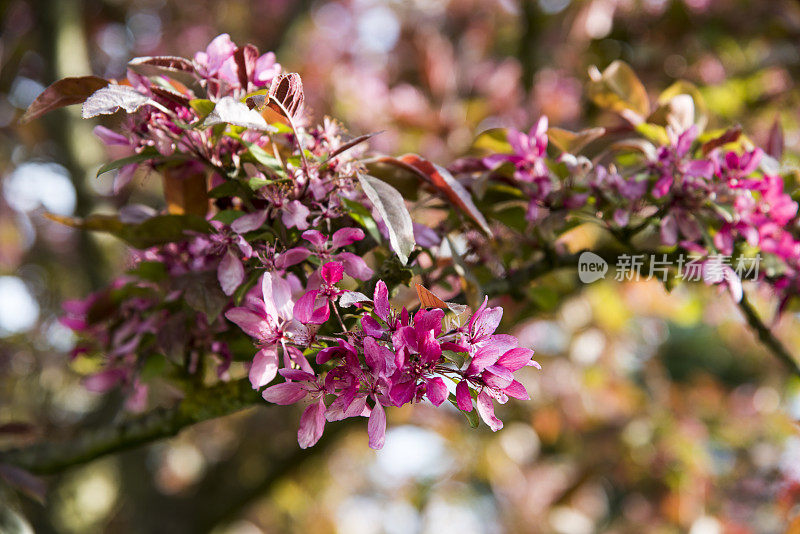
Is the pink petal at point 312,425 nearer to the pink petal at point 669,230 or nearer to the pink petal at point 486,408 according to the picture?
the pink petal at point 486,408

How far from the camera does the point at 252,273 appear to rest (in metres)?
0.67

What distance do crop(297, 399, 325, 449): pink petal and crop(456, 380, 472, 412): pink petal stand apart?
0.12 meters

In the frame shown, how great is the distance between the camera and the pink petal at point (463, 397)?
540mm

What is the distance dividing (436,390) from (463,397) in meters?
0.03

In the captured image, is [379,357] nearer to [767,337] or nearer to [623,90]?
[623,90]

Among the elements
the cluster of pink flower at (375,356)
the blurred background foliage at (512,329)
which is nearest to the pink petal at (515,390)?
the cluster of pink flower at (375,356)

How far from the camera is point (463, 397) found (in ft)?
1.78

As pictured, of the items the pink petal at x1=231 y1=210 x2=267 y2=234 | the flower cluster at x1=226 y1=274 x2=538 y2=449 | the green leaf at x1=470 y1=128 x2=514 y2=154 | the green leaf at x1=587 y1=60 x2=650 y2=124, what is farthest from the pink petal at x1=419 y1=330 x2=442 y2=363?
the green leaf at x1=587 y1=60 x2=650 y2=124

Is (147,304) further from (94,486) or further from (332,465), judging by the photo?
(332,465)

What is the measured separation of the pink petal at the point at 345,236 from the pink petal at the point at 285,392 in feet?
0.45

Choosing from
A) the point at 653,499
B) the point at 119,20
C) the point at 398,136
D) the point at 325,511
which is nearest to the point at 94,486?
the point at 325,511

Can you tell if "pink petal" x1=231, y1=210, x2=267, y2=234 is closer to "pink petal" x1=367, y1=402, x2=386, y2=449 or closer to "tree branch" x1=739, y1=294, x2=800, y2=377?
"pink petal" x1=367, y1=402, x2=386, y2=449

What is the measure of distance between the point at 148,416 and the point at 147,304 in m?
0.17

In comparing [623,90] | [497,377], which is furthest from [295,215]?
[623,90]
